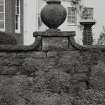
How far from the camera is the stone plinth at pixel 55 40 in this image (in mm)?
9875

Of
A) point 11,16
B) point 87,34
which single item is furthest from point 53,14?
point 11,16

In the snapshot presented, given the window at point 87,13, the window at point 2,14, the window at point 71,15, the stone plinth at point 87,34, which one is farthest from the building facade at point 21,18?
the stone plinth at point 87,34

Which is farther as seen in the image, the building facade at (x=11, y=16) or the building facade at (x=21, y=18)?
the building facade at (x=11, y=16)

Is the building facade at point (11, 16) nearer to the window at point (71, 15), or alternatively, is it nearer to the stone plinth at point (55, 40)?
the window at point (71, 15)

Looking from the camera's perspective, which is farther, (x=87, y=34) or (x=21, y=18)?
(x=21, y=18)

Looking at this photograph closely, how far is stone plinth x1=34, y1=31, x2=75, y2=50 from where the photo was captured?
389 inches

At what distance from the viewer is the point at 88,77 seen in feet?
32.2

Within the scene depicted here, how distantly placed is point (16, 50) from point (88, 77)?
6.37 ft

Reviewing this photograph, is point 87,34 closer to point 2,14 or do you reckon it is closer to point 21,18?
point 21,18

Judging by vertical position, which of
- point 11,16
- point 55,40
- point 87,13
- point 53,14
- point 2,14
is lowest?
point 55,40

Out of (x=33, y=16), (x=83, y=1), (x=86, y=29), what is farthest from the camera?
(x=83, y=1)

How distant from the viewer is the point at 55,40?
9977mm

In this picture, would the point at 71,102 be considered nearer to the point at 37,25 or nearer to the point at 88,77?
the point at 88,77

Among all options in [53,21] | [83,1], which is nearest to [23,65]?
[53,21]
